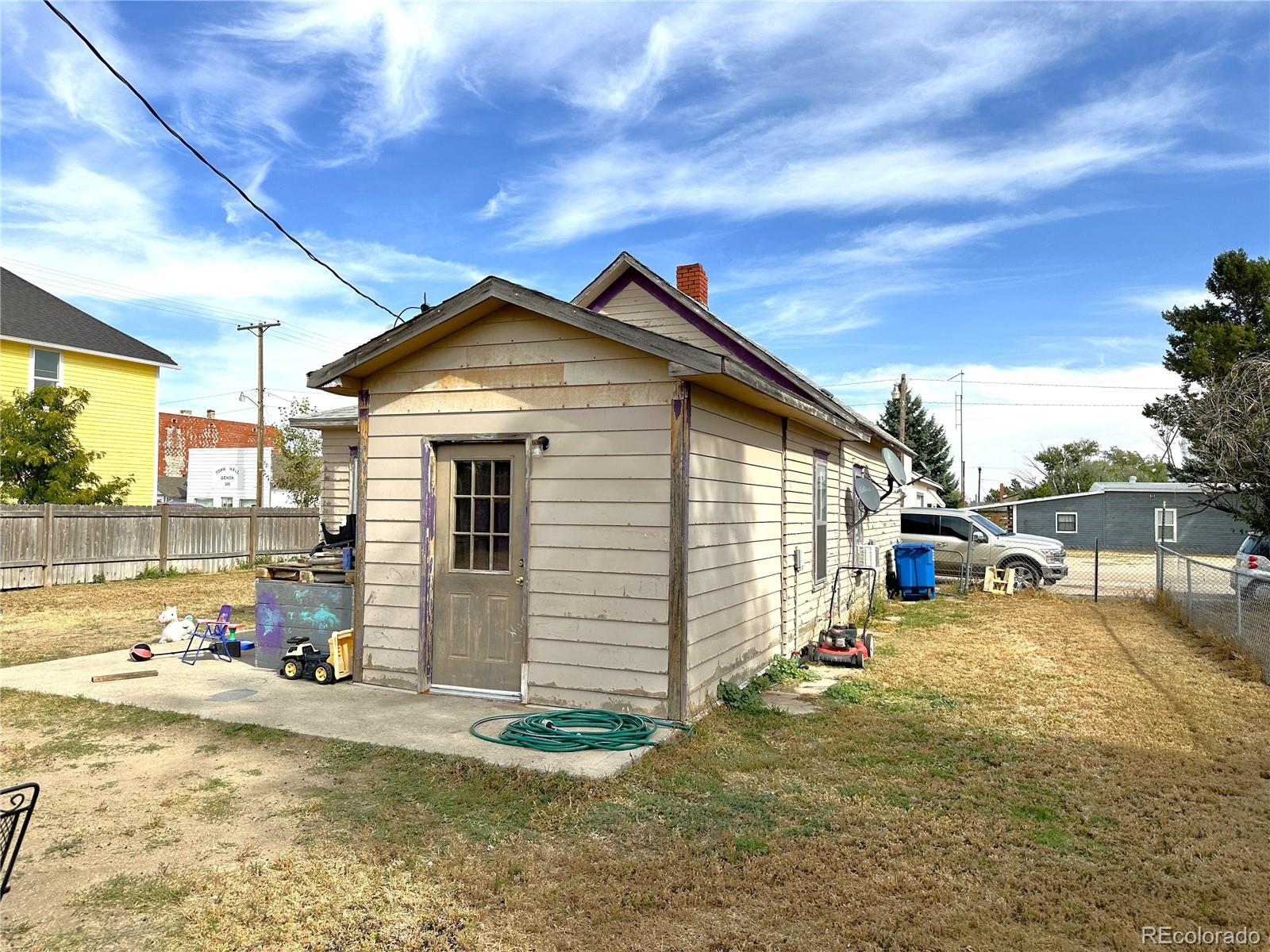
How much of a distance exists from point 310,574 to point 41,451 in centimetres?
1244

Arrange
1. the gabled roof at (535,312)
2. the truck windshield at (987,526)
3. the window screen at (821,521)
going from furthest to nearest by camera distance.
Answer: the truck windshield at (987,526) < the window screen at (821,521) < the gabled roof at (535,312)

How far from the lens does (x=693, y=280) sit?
13.6 m

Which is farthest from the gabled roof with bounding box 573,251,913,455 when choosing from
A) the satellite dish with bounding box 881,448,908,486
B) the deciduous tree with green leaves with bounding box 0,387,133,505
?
the deciduous tree with green leaves with bounding box 0,387,133,505

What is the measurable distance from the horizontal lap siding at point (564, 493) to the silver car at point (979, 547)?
12192 millimetres

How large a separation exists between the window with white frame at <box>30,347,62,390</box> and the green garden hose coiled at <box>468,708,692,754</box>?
781 inches

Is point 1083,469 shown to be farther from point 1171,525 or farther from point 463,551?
point 463,551

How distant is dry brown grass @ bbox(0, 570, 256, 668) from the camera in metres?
9.30

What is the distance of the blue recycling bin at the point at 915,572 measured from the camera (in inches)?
584

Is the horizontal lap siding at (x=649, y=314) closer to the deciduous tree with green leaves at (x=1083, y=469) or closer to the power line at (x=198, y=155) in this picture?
the power line at (x=198, y=155)

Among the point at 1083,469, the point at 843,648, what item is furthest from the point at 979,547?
the point at 1083,469

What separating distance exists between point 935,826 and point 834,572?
24.3 feet

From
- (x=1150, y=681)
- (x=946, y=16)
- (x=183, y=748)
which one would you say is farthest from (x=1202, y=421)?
(x=183, y=748)

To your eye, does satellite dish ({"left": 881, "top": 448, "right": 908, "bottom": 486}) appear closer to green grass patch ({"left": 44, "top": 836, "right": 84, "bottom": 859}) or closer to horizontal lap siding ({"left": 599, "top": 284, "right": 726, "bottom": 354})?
horizontal lap siding ({"left": 599, "top": 284, "right": 726, "bottom": 354})

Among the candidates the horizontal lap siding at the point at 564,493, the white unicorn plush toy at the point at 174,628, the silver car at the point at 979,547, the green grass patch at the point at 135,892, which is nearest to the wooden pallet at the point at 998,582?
the silver car at the point at 979,547
